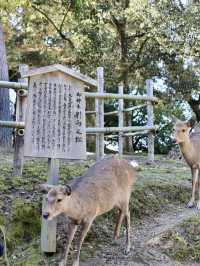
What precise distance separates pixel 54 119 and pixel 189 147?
10.0ft

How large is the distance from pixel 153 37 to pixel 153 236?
39.4 ft

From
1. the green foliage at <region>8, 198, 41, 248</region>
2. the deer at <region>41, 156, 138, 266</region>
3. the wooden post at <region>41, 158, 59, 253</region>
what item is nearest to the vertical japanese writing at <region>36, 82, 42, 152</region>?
the wooden post at <region>41, 158, 59, 253</region>

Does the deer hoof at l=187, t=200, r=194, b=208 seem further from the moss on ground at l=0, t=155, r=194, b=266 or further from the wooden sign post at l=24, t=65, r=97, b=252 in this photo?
the wooden sign post at l=24, t=65, r=97, b=252

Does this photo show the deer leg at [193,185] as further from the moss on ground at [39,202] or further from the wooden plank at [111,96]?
the wooden plank at [111,96]

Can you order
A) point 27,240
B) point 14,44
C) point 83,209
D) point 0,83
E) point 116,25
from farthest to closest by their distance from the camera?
point 14,44
point 116,25
point 0,83
point 27,240
point 83,209

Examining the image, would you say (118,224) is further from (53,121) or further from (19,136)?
(19,136)

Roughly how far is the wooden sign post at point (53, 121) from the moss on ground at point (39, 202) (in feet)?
1.19

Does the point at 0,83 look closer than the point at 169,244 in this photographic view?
No

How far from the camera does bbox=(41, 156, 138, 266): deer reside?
4.44 m

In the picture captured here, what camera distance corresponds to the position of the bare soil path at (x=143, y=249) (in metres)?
5.09

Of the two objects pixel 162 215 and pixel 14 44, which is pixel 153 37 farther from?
pixel 162 215

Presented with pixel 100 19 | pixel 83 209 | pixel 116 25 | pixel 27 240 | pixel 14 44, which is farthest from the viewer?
pixel 14 44

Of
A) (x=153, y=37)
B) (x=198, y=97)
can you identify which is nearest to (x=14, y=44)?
(x=153, y=37)

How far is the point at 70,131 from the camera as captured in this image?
16.3ft
